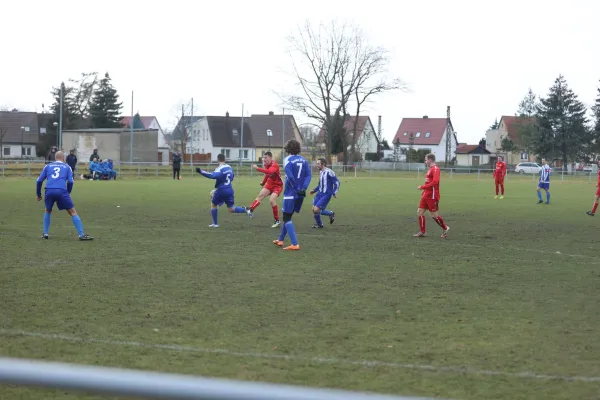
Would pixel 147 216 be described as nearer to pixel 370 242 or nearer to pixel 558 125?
pixel 370 242

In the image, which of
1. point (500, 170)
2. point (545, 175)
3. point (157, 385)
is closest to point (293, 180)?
point (157, 385)

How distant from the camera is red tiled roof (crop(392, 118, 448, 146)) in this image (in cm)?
12709

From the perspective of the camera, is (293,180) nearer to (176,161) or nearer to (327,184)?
(327,184)

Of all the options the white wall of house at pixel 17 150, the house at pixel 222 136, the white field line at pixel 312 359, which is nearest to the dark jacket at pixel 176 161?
the white field line at pixel 312 359

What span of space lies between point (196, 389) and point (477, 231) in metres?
17.0

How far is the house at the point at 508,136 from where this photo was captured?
10881 cm

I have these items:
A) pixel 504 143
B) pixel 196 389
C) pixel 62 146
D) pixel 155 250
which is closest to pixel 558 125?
pixel 504 143

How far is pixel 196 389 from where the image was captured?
1.70 m

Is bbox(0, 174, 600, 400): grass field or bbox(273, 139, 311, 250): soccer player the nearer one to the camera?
bbox(0, 174, 600, 400): grass field

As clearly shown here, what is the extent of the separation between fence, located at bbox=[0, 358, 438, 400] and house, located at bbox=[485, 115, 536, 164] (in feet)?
325

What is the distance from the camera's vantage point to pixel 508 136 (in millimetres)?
122188

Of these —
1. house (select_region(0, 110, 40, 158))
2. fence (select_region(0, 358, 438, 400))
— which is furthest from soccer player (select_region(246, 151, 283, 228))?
house (select_region(0, 110, 40, 158))

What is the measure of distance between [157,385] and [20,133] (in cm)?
10604

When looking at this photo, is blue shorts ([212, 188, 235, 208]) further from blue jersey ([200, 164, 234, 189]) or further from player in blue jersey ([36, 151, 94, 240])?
player in blue jersey ([36, 151, 94, 240])
